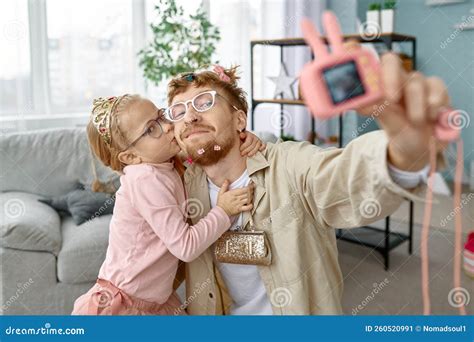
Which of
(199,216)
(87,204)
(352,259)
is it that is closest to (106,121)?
(199,216)

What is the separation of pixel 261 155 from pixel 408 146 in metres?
0.46

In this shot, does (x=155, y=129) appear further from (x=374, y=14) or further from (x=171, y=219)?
(x=374, y=14)

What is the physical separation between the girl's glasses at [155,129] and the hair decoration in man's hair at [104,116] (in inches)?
2.2

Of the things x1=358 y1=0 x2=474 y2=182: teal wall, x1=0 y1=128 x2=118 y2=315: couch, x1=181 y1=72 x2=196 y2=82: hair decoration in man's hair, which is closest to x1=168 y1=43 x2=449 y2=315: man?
→ x1=181 y1=72 x2=196 y2=82: hair decoration in man's hair

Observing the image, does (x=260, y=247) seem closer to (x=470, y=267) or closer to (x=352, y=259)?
(x=470, y=267)

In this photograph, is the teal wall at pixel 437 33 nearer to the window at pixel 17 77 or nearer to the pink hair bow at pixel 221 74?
the pink hair bow at pixel 221 74

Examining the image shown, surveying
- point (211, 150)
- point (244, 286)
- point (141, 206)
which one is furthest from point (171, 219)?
point (244, 286)

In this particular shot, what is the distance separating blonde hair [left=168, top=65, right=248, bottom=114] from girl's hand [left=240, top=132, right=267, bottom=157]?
67 millimetres

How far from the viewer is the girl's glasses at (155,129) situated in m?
1.04

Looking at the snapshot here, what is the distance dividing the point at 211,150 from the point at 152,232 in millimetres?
218

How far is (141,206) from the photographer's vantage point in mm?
1000

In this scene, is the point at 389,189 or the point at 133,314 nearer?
the point at 389,189

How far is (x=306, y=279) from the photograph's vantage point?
3.41 feet

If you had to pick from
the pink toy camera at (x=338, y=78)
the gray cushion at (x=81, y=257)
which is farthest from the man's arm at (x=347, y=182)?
the gray cushion at (x=81, y=257)
